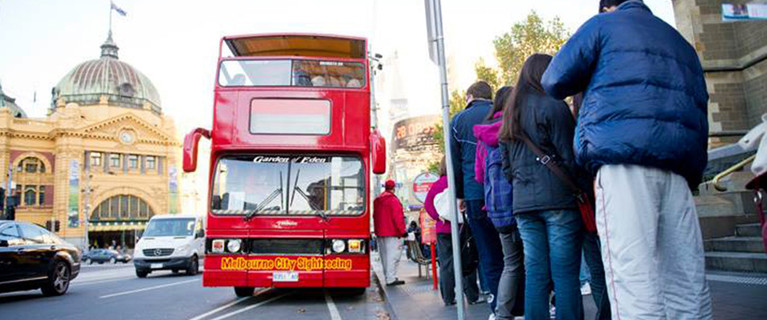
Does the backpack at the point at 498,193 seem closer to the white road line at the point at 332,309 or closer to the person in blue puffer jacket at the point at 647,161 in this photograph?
the person in blue puffer jacket at the point at 647,161

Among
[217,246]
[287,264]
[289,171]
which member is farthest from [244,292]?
[289,171]

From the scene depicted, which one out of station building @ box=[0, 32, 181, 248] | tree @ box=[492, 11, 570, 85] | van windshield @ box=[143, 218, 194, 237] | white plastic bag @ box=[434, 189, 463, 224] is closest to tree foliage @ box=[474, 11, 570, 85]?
tree @ box=[492, 11, 570, 85]

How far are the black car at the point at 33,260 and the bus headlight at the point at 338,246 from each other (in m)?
5.76

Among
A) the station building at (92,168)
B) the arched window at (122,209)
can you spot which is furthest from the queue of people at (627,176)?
the arched window at (122,209)

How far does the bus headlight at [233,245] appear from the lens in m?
7.90

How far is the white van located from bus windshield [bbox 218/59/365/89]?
9.57 metres

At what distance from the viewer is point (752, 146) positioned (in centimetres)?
241

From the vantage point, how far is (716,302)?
4.74 m

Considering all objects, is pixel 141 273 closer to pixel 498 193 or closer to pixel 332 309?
pixel 332 309

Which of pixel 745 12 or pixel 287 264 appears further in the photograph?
pixel 287 264

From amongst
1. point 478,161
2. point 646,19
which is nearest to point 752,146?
point 646,19

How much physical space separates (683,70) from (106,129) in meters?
71.1

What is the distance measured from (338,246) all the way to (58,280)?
617 cm

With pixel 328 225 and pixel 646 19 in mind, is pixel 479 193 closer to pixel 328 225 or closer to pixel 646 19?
pixel 646 19
